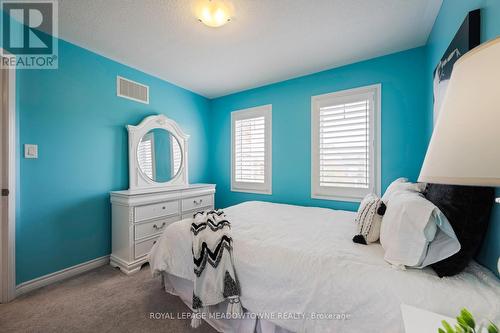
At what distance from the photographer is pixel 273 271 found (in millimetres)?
1241

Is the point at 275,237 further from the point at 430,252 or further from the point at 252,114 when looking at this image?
the point at 252,114

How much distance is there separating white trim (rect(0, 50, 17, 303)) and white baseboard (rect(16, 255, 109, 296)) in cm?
9

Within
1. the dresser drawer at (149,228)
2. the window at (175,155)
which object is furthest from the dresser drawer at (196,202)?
the window at (175,155)

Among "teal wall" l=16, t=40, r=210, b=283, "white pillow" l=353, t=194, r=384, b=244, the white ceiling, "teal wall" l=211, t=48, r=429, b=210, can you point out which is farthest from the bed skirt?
the white ceiling

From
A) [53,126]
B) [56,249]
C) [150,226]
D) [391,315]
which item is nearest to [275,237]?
[391,315]

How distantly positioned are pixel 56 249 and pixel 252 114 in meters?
3.02

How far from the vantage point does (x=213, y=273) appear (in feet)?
4.38

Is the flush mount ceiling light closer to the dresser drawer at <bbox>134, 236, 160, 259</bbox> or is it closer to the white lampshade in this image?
the white lampshade

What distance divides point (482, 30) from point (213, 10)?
1.72m

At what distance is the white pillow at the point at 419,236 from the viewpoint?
0.96 metres

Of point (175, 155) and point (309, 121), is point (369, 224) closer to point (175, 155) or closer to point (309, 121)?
point (309, 121)

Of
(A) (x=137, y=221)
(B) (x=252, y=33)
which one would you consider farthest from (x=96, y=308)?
(B) (x=252, y=33)

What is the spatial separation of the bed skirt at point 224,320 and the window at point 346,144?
1.84 metres

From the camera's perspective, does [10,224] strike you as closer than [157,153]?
Yes
